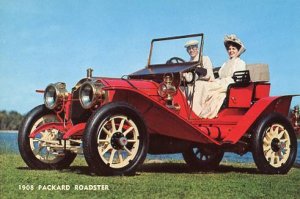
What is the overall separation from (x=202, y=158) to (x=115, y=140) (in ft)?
11.2

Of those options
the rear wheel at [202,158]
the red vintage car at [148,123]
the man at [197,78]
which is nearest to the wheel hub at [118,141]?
the red vintage car at [148,123]

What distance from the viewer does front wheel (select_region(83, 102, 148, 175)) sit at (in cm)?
701

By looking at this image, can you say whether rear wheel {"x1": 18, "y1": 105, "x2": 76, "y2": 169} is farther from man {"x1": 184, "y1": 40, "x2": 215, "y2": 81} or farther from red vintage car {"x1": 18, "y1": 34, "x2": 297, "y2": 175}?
man {"x1": 184, "y1": 40, "x2": 215, "y2": 81}

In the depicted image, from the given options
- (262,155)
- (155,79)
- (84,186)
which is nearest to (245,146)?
(262,155)

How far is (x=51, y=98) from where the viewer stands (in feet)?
27.8

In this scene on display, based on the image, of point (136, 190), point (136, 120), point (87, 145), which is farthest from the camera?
point (136, 120)

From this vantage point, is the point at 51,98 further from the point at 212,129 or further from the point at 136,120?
the point at 212,129

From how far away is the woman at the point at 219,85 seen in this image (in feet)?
29.9

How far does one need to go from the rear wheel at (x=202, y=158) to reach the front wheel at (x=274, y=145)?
136cm

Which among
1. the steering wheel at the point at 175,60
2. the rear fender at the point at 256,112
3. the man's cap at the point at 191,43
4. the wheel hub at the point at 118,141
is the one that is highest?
the man's cap at the point at 191,43

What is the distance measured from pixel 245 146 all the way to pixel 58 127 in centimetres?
286

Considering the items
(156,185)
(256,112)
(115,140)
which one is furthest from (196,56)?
(156,185)

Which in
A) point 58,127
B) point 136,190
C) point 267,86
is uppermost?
point 267,86

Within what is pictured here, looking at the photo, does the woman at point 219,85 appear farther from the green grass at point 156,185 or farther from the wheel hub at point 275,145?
the green grass at point 156,185
